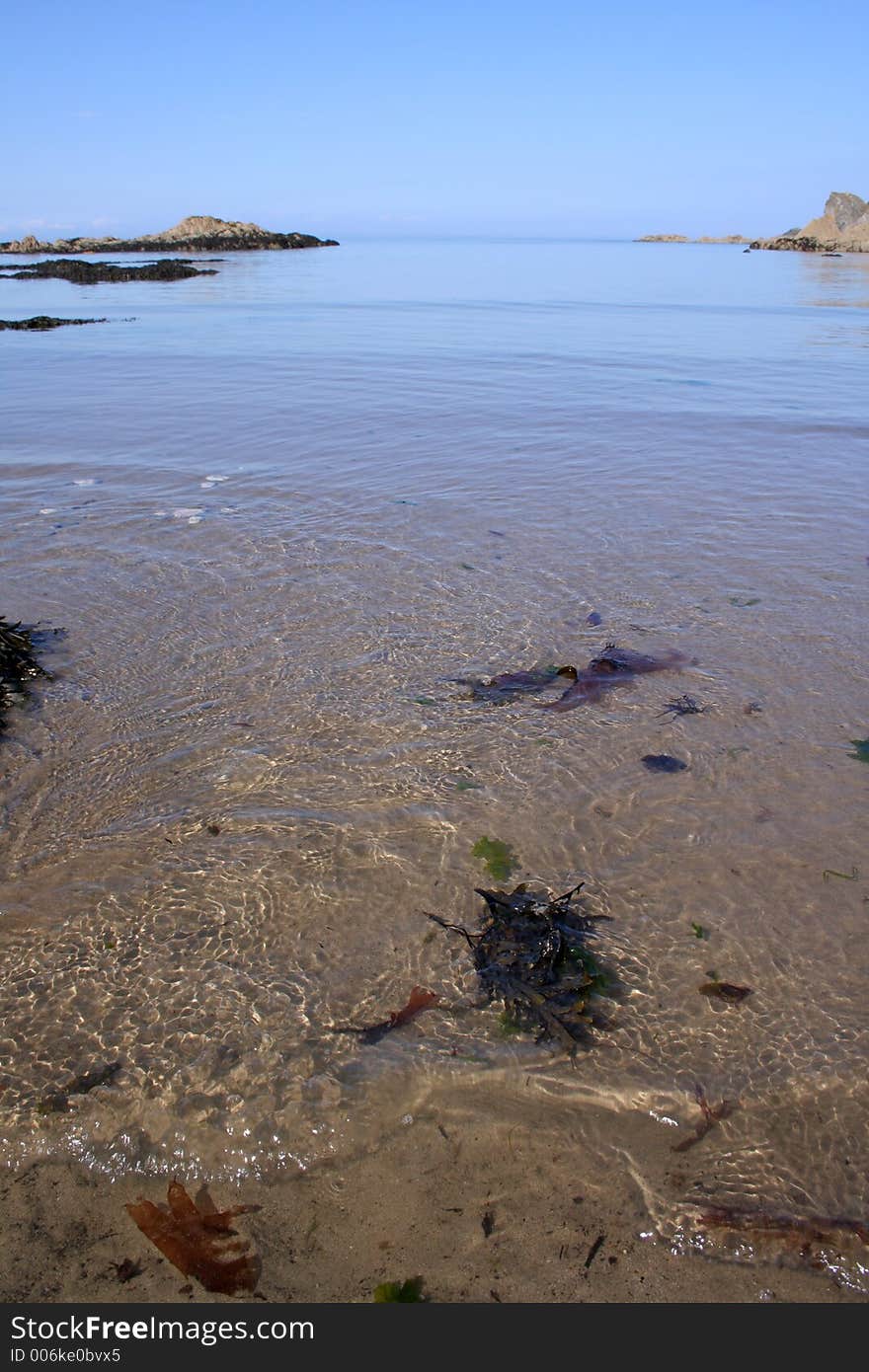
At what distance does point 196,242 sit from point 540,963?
79001mm

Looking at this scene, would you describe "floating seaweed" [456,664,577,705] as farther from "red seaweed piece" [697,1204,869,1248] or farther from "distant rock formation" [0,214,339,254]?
"distant rock formation" [0,214,339,254]

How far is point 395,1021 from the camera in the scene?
2855mm

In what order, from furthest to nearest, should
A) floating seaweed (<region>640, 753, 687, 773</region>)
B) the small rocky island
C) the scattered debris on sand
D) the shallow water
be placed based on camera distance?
1. the small rocky island
2. floating seaweed (<region>640, 753, 687, 773</region>)
3. the scattered debris on sand
4. the shallow water

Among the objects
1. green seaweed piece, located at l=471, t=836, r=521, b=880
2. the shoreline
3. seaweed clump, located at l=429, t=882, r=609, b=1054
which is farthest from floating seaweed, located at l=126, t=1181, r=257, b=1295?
green seaweed piece, located at l=471, t=836, r=521, b=880

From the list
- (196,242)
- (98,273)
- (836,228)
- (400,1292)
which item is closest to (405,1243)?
(400,1292)

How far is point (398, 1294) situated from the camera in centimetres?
211

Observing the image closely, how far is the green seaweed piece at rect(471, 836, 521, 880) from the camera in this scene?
3.52 meters

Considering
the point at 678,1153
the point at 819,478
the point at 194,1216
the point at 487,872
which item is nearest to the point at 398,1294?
the point at 194,1216

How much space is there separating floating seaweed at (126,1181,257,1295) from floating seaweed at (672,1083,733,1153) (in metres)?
1.25

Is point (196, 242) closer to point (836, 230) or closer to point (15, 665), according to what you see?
point (836, 230)

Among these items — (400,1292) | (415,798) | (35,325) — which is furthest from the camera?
(35,325)

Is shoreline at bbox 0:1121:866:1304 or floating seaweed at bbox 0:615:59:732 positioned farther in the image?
floating seaweed at bbox 0:615:59:732

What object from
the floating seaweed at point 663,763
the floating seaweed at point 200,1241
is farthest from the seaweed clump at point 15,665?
the floating seaweed at point 663,763

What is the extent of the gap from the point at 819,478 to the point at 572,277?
4266 centimetres
